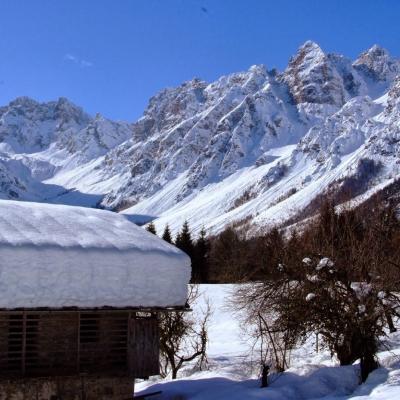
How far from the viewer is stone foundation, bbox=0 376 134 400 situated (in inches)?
846

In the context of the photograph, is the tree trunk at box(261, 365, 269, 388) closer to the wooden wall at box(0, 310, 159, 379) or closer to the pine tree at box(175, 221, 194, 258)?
the wooden wall at box(0, 310, 159, 379)

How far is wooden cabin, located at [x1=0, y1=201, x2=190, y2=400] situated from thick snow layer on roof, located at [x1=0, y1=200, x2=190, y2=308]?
32 millimetres

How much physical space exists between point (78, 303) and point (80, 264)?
1.26 metres

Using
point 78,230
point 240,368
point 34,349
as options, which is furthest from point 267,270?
point 34,349

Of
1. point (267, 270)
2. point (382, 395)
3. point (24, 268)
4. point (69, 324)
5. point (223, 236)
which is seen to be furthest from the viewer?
point (223, 236)

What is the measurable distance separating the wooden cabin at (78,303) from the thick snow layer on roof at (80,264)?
0.03 metres

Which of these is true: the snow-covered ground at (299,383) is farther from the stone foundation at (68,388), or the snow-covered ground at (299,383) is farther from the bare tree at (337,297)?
the stone foundation at (68,388)

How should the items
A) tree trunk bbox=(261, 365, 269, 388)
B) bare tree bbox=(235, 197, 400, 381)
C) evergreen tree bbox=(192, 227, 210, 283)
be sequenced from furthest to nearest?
evergreen tree bbox=(192, 227, 210, 283) → tree trunk bbox=(261, 365, 269, 388) → bare tree bbox=(235, 197, 400, 381)

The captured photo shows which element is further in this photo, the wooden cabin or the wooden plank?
A: the wooden plank

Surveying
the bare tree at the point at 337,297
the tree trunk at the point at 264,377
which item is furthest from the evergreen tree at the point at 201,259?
the tree trunk at the point at 264,377

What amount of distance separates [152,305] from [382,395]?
8.23 metres

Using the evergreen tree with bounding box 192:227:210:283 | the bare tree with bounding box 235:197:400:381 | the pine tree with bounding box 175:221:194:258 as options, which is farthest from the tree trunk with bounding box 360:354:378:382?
the pine tree with bounding box 175:221:194:258

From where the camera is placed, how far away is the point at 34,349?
2222 cm

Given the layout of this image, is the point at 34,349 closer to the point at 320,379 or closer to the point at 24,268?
the point at 24,268
